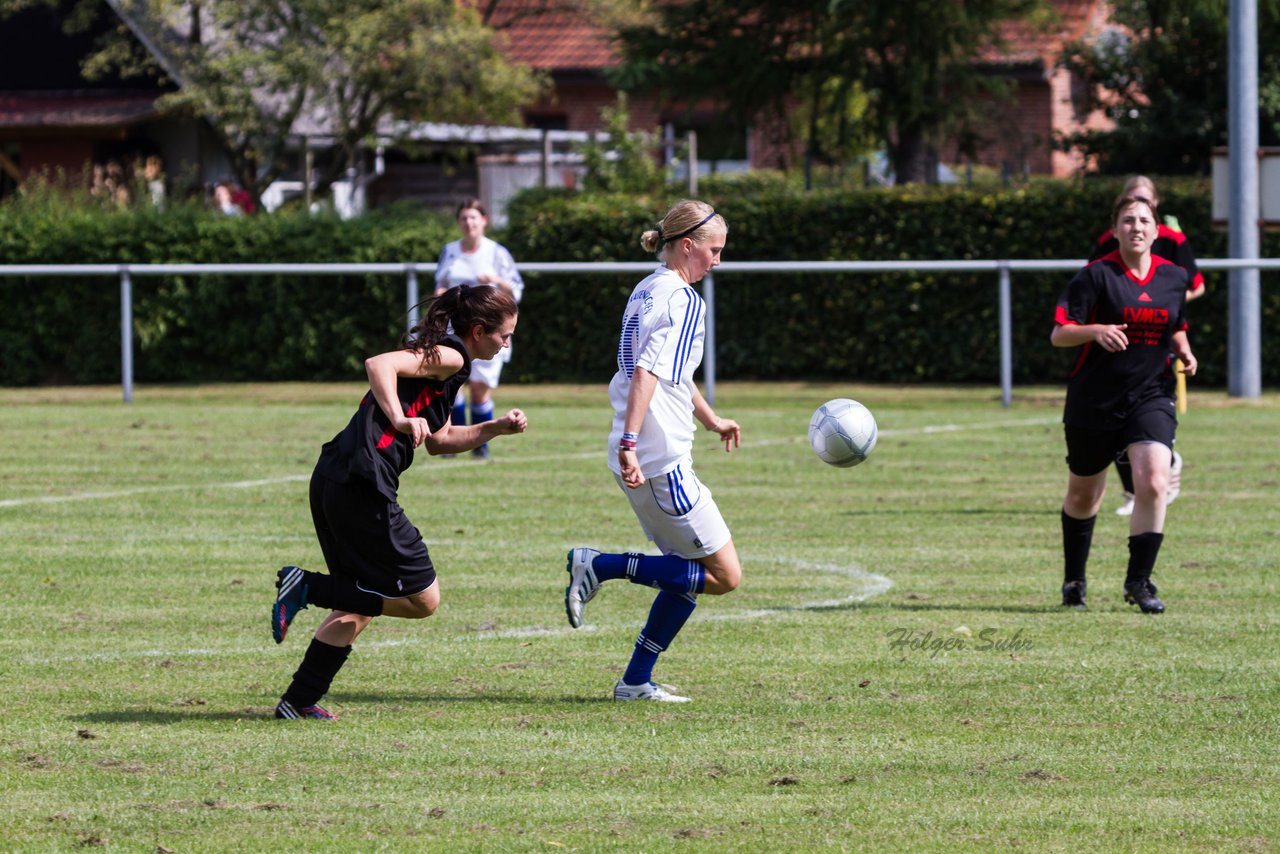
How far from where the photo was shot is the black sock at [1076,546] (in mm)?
8883

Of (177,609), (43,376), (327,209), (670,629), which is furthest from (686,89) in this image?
(670,629)

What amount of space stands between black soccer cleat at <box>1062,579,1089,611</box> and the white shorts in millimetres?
2634

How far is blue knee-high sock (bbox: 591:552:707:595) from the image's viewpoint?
22.4 feet

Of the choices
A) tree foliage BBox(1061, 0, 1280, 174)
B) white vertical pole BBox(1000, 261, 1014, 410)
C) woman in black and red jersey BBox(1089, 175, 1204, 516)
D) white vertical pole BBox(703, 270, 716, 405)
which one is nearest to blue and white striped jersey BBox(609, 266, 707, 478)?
woman in black and red jersey BBox(1089, 175, 1204, 516)

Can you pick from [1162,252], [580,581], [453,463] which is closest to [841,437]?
[580,581]

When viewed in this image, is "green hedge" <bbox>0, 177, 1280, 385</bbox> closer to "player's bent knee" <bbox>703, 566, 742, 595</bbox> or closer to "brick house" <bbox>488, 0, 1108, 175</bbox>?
"brick house" <bbox>488, 0, 1108, 175</bbox>

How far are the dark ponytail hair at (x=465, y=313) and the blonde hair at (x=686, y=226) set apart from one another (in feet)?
1.83

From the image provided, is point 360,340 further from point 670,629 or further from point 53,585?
point 670,629

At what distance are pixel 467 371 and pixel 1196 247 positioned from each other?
15832mm

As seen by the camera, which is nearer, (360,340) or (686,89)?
(360,340)

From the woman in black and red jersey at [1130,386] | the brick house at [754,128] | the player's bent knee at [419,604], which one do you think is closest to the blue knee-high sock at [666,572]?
the player's bent knee at [419,604]

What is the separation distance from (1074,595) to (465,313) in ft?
12.1

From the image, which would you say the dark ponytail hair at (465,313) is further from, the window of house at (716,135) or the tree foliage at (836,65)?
Answer: the window of house at (716,135)

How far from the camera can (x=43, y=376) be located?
23.0 m
